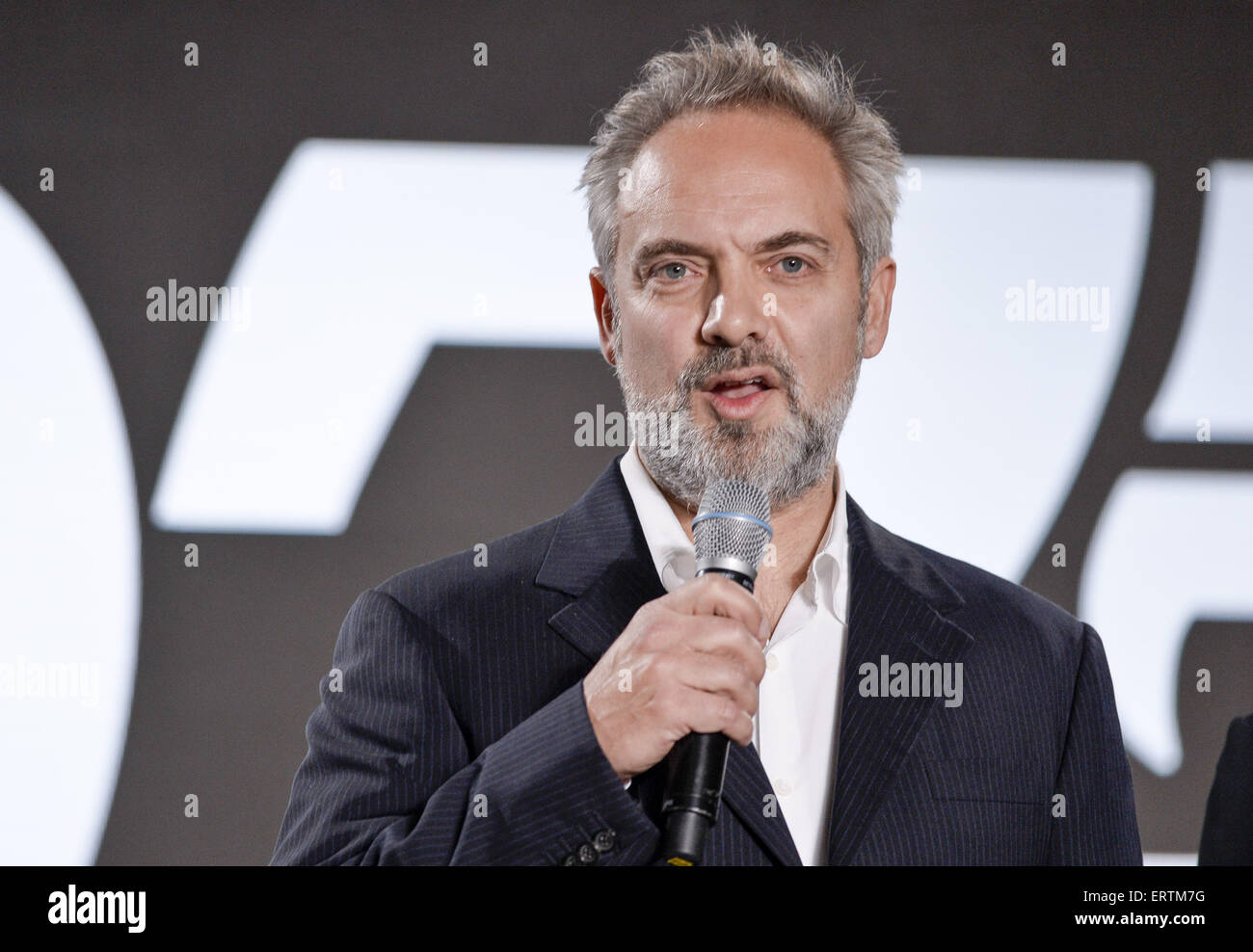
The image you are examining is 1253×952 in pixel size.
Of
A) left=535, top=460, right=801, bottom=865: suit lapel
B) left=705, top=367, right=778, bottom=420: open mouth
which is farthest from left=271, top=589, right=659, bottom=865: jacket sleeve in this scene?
left=705, top=367, right=778, bottom=420: open mouth

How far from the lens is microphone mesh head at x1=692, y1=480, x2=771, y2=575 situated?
4.73 ft

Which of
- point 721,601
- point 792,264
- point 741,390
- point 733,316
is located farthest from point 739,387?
point 721,601

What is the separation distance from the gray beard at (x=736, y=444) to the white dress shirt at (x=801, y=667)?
0.07 m

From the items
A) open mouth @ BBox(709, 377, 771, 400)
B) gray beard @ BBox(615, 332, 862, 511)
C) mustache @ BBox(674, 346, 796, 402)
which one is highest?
mustache @ BBox(674, 346, 796, 402)

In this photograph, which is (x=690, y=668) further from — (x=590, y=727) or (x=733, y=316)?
(x=733, y=316)

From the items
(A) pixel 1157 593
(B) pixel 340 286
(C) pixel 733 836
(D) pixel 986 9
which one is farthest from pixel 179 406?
(A) pixel 1157 593

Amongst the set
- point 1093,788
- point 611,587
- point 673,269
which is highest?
point 673,269

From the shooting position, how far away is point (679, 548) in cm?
184

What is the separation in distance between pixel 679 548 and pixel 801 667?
0.26 metres

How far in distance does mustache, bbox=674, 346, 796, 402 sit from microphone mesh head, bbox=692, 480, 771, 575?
257mm

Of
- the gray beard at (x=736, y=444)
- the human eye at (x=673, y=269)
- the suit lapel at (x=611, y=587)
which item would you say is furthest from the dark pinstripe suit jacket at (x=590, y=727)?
the human eye at (x=673, y=269)

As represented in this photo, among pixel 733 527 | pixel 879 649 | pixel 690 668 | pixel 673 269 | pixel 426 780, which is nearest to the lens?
pixel 690 668

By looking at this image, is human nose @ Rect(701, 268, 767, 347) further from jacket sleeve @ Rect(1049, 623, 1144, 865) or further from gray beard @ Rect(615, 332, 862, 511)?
jacket sleeve @ Rect(1049, 623, 1144, 865)
